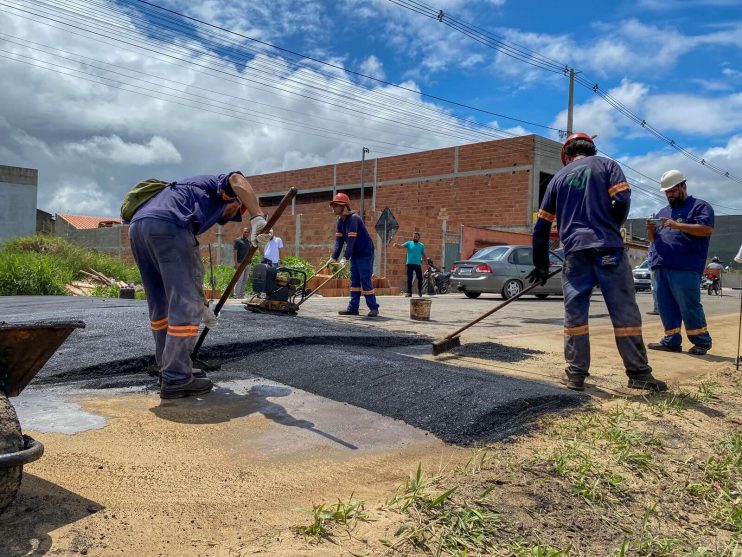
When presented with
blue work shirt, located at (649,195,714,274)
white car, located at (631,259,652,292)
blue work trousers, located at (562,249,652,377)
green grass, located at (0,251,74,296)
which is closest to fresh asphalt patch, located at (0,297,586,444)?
blue work trousers, located at (562,249,652,377)

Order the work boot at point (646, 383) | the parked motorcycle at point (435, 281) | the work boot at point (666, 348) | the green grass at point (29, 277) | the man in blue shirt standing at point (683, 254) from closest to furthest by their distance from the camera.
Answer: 1. the work boot at point (646, 383)
2. the man in blue shirt standing at point (683, 254)
3. the work boot at point (666, 348)
4. the green grass at point (29, 277)
5. the parked motorcycle at point (435, 281)

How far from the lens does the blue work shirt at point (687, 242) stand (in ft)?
18.8

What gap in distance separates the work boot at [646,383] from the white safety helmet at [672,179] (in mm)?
2676

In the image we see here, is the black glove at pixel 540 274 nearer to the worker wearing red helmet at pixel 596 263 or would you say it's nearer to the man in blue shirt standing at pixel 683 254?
the worker wearing red helmet at pixel 596 263

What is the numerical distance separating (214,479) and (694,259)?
5.35 metres

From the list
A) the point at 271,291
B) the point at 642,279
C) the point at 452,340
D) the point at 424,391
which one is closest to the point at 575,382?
the point at 424,391

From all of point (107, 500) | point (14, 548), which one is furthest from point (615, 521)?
point (14, 548)

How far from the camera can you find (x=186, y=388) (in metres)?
3.41

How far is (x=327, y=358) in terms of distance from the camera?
4.31 m

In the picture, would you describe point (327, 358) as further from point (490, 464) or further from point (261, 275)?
point (261, 275)

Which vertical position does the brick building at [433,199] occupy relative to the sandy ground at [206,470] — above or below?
above

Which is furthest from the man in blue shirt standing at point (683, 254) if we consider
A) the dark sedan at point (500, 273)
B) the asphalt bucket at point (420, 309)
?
the dark sedan at point (500, 273)

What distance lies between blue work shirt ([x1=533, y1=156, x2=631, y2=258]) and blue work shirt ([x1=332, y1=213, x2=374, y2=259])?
4740 mm

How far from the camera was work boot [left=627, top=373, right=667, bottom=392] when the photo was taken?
3.85m
